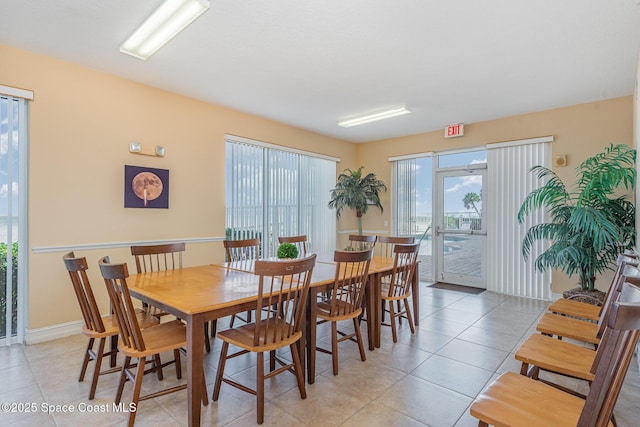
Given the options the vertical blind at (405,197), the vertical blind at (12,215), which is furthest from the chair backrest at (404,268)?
the vertical blind at (12,215)

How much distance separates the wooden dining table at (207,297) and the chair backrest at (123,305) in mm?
186

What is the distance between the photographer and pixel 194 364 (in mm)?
1790

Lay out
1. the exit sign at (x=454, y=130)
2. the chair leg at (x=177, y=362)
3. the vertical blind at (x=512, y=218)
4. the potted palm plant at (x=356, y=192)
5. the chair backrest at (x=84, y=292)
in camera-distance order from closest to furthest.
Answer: the chair backrest at (x=84, y=292), the chair leg at (x=177, y=362), the vertical blind at (x=512, y=218), the exit sign at (x=454, y=130), the potted palm plant at (x=356, y=192)

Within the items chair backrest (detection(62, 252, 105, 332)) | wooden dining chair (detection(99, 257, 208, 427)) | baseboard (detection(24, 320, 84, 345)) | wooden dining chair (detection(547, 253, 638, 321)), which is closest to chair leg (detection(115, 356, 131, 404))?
wooden dining chair (detection(99, 257, 208, 427))

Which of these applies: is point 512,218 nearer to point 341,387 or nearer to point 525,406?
point 341,387

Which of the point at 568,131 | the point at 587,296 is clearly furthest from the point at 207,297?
the point at 568,131

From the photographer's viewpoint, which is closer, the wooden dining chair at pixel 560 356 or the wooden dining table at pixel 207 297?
the wooden dining chair at pixel 560 356

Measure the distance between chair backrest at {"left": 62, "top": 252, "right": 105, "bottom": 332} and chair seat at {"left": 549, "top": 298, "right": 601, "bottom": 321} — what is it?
357 centimetres

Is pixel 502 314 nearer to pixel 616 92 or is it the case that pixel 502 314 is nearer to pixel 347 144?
pixel 616 92

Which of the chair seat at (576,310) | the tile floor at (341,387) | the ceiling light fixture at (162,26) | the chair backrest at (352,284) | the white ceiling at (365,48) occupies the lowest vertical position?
the tile floor at (341,387)

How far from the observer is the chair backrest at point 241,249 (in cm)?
355

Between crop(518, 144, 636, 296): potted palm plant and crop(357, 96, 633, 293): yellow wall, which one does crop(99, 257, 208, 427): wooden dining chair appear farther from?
crop(357, 96, 633, 293): yellow wall

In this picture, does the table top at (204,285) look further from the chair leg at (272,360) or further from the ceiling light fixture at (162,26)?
the ceiling light fixture at (162,26)

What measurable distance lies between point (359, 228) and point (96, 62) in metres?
4.95
